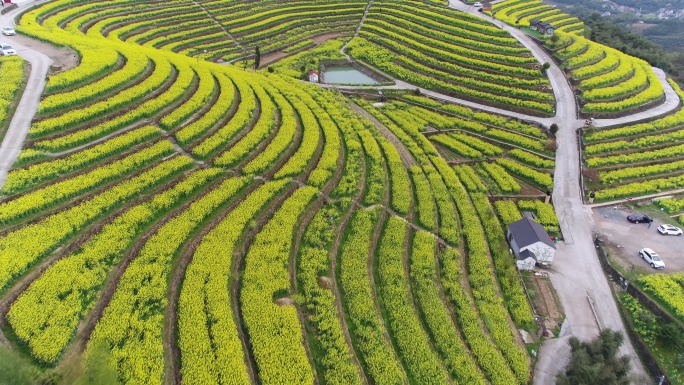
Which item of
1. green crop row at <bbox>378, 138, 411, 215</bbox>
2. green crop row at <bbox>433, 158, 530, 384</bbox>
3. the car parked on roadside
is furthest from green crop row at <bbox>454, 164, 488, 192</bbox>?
the car parked on roadside

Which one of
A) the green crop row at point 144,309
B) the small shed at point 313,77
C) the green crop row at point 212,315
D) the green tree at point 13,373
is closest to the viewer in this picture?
the green tree at point 13,373

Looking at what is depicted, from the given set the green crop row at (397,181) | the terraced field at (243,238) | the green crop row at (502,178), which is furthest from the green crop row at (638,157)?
the green crop row at (397,181)

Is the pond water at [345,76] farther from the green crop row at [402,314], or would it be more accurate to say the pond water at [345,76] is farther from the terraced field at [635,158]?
the green crop row at [402,314]

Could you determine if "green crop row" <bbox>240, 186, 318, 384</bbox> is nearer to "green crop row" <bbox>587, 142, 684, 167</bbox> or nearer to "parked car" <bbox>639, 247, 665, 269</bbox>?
"parked car" <bbox>639, 247, 665, 269</bbox>

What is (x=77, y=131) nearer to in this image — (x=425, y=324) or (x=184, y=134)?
(x=184, y=134)

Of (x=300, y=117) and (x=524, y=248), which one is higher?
(x=300, y=117)

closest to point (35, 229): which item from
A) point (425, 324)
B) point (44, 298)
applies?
point (44, 298)
